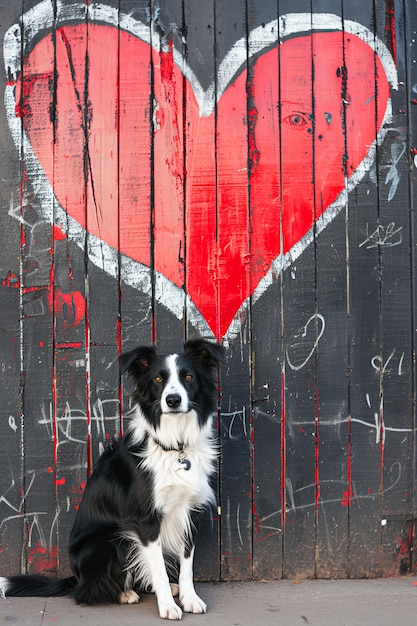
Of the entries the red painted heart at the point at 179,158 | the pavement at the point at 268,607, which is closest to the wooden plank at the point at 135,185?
the red painted heart at the point at 179,158

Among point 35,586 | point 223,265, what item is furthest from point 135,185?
point 35,586

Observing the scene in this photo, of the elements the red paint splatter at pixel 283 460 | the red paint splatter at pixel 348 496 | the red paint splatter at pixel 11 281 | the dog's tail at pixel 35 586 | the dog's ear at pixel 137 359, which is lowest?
the dog's tail at pixel 35 586

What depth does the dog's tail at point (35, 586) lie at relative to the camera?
379cm

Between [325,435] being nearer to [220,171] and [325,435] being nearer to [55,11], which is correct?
[220,171]

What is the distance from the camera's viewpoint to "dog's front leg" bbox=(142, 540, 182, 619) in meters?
3.56

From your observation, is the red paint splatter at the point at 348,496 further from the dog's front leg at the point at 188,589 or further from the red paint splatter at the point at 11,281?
the red paint splatter at the point at 11,281

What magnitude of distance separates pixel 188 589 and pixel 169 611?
187 millimetres

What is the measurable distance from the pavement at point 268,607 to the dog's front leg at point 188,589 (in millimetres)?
37

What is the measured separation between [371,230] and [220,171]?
87cm

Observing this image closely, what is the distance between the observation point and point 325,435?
4.13 meters

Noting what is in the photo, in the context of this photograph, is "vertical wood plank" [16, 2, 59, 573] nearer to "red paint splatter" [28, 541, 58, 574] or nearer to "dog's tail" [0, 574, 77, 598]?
"red paint splatter" [28, 541, 58, 574]

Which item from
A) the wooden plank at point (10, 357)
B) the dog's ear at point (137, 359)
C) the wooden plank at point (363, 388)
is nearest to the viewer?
the dog's ear at point (137, 359)

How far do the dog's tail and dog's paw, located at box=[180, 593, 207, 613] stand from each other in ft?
1.88

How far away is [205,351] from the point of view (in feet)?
12.2
